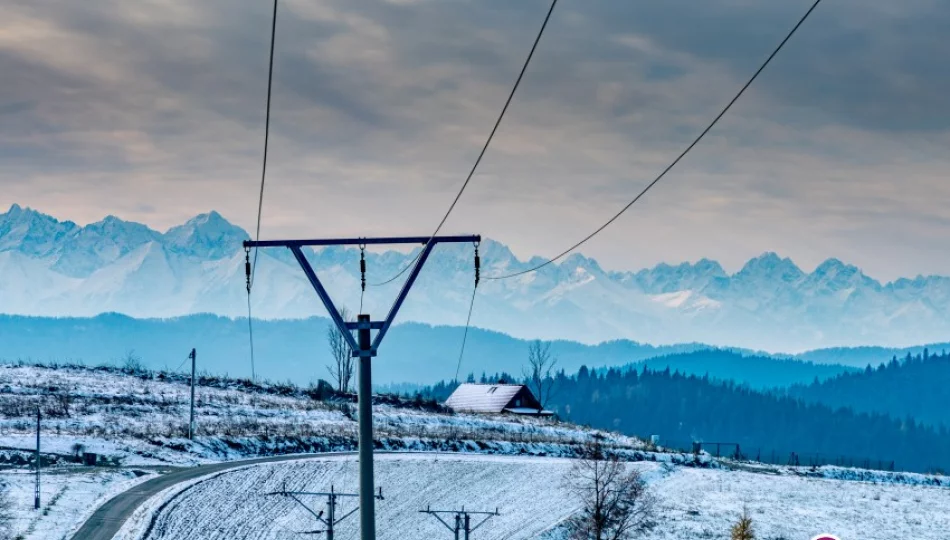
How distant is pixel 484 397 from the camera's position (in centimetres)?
14950

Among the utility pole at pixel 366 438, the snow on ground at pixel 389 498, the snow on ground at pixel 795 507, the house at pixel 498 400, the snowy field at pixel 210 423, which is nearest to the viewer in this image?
the utility pole at pixel 366 438

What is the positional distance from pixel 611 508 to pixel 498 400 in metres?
77.8

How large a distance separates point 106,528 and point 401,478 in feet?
85.6

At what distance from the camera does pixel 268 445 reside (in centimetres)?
9100

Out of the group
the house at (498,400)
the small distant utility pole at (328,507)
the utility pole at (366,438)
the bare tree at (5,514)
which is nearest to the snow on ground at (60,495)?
the bare tree at (5,514)

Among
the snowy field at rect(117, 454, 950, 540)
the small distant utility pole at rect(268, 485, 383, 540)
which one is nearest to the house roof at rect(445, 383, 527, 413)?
the snowy field at rect(117, 454, 950, 540)

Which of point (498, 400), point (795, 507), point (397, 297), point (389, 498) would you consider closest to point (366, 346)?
point (397, 297)

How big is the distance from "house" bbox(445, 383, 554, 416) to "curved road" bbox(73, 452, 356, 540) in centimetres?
6175

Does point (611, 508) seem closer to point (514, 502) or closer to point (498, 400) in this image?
point (514, 502)

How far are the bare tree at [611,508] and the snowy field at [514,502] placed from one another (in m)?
1.04

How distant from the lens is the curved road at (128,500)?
59.2 m

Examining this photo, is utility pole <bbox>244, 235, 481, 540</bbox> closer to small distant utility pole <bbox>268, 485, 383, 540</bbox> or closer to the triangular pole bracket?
the triangular pole bracket

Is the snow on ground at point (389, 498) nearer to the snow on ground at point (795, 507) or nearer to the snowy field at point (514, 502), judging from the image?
the snowy field at point (514, 502)

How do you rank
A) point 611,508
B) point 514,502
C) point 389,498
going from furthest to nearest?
point 514,502 → point 389,498 → point 611,508
